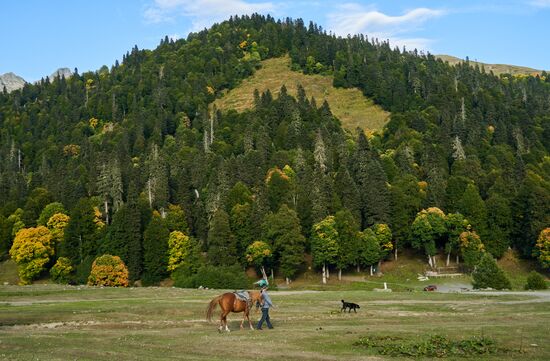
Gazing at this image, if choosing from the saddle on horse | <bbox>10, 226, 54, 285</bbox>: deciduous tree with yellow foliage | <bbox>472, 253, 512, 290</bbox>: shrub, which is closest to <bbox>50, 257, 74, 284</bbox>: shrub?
<bbox>10, 226, 54, 285</bbox>: deciduous tree with yellow foliage

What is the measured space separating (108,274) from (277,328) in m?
68.3

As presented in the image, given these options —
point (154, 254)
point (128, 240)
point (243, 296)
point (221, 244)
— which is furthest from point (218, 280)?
point (243, 296)

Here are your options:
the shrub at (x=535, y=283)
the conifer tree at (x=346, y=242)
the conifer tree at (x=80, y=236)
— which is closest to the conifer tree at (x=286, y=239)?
the conifer tree at (x=346, y=242)

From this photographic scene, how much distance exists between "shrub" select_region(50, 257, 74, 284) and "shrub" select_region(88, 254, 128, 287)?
17638 mm

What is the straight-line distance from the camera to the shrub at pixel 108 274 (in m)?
92.5

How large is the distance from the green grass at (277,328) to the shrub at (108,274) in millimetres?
41520

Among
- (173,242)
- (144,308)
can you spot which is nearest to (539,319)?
(144,308)

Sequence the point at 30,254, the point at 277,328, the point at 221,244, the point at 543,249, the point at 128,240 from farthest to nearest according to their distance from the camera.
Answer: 1. the point at 30,254
2. the point at 128,240
3. the point at 221,244
4. the point at 543,249
5. the point at 277,328

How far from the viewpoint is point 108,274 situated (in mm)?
92875

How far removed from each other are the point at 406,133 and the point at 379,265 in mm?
63495

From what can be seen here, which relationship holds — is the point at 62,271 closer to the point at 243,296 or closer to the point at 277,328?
the point at 243,296

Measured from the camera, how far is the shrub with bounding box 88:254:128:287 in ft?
303

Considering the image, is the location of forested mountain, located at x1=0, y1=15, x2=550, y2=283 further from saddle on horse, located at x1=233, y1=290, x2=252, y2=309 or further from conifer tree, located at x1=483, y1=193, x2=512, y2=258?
saddle on horse, located at x1=233, y1=290, x2=252, y2=309

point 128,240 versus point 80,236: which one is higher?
point 80,236
